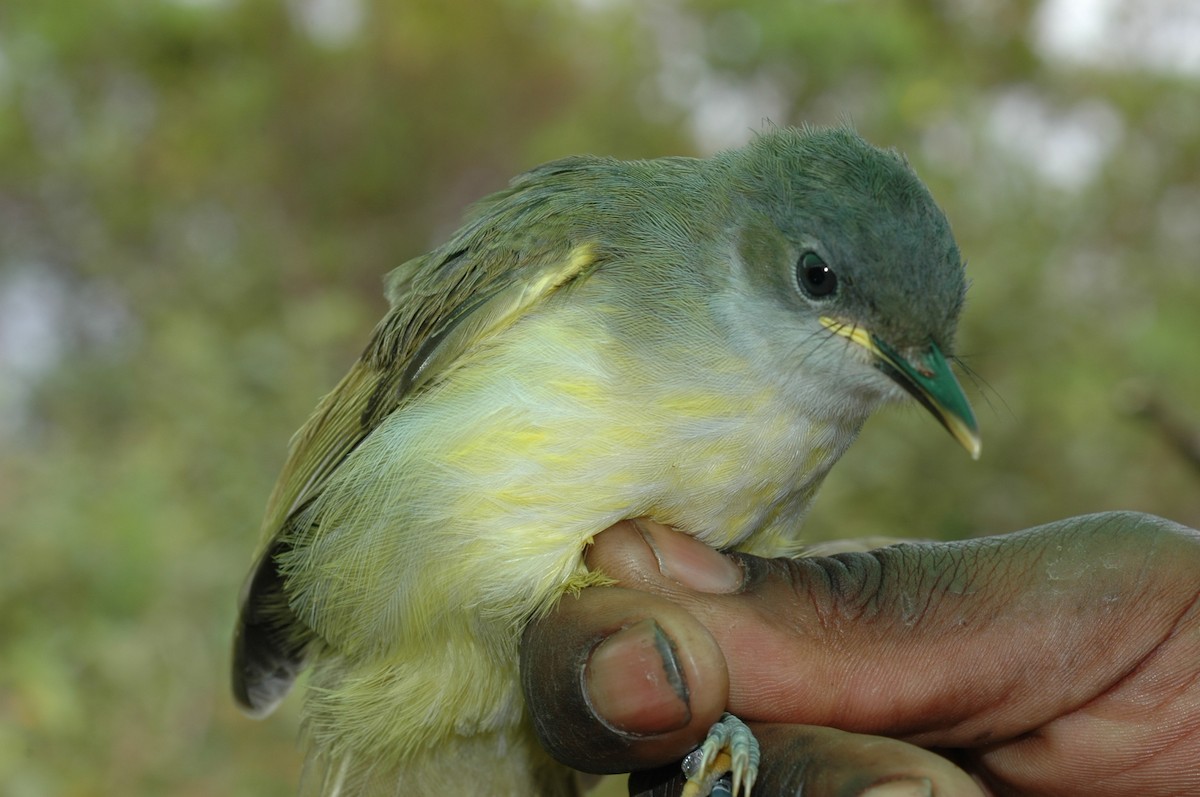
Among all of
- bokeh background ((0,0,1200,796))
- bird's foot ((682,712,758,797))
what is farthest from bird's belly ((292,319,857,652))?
bokeh background ((0,0,1200,796))

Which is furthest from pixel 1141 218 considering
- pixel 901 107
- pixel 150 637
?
pixel 150 637

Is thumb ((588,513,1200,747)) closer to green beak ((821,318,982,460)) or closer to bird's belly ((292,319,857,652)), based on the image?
bird's belly ((292,319,857,652))

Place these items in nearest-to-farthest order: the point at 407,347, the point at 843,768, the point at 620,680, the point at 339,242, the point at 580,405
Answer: the point at 843,768 → the point at 620,680 → the point at 580,405 → the point at 407,347 → the point at 339,242

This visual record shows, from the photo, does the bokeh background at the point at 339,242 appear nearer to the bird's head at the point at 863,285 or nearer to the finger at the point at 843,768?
the bird's head at the point at 863,285

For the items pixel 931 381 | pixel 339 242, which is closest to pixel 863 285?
pixel 931 381

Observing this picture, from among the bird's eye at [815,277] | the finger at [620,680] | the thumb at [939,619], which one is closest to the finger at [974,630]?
the thumb at [939,619]

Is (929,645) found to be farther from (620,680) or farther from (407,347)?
(407,347)
